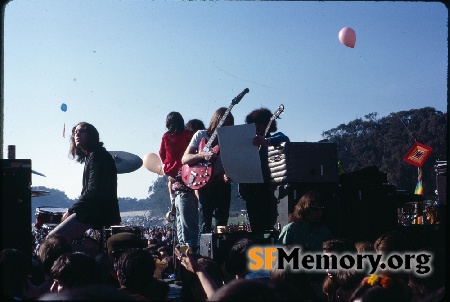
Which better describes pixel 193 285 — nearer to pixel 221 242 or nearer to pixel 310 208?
pixel 221 242

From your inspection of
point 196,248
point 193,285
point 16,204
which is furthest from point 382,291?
point 196,248

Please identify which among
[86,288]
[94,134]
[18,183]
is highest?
[94,134]

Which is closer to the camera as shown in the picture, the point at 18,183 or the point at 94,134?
the point at 18,183

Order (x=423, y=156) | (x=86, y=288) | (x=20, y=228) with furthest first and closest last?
(x=423, y=156)
(x=20, y=228)
(x=86, y=288)

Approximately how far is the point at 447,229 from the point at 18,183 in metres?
3.89

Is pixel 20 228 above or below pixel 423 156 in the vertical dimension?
below

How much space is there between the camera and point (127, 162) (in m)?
10.9

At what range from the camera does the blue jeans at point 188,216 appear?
6.96 meters

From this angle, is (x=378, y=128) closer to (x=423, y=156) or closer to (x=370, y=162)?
(x=370, y=162)

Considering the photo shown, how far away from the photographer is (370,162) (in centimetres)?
5178

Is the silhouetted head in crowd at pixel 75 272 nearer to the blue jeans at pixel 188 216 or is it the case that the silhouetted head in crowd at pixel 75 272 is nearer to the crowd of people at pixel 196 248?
the crowd of people at pixel 196 248

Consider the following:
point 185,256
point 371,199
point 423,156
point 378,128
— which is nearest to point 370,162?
point 378,128

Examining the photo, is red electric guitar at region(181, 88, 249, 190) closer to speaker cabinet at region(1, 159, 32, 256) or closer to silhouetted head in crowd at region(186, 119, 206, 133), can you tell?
silhouetted head in crowd at region(186, 119, 206, 133)

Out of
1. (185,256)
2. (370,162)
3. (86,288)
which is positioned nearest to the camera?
(86,288)
